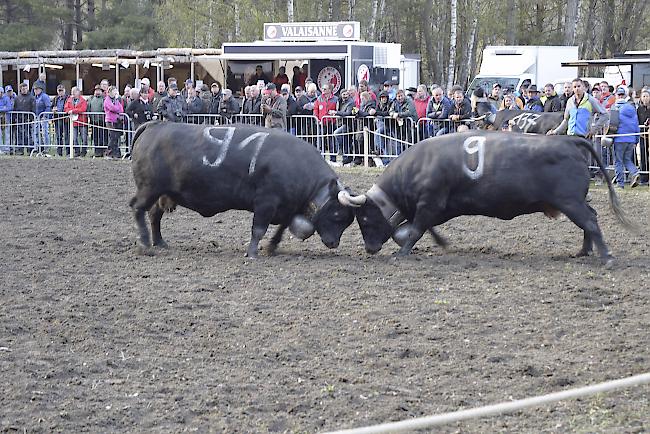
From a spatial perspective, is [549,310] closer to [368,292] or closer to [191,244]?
[368,292]

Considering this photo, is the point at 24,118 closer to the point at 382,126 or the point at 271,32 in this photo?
the point at 382,126

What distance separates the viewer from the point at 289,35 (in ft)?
100

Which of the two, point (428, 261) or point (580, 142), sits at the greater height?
point (580, 142)

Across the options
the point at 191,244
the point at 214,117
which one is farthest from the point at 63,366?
the point at 214,117

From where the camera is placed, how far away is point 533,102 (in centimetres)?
2030

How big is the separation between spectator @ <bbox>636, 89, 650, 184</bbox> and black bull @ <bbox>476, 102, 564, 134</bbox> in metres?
1.31

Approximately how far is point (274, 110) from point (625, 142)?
624cm

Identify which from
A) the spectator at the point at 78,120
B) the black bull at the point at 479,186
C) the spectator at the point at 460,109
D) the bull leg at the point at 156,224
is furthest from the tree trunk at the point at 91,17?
the black bull at the point at 479,186

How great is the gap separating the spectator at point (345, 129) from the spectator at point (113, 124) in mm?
4632

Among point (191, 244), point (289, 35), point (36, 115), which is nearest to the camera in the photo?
point (191, 244)

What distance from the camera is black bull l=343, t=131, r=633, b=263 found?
10828 millimetres

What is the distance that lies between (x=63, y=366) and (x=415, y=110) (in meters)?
14.0

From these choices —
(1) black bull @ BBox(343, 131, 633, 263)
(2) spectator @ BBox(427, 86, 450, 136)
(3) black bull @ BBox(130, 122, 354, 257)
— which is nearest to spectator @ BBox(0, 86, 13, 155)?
(2) spectator @ BBox(427, 86, 450, 136)

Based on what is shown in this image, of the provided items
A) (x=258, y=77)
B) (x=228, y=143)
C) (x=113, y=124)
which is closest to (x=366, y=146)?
(x=113, y=124)
